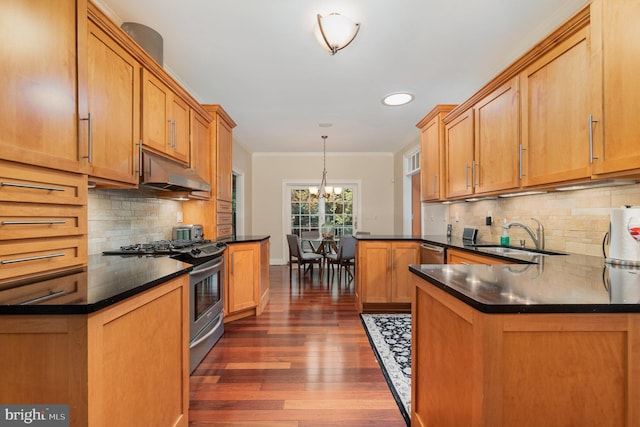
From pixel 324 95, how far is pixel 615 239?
9.52 ft

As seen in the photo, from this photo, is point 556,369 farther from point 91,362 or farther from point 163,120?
point 163,120

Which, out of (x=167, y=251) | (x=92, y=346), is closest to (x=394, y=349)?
(x=167, y=251)

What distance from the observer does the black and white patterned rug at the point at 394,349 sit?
5.89 ft

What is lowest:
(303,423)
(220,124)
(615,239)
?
(303,423)

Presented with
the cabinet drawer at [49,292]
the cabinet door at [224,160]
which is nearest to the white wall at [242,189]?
the cabinet door at [224,160]

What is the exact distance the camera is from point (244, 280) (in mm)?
3064

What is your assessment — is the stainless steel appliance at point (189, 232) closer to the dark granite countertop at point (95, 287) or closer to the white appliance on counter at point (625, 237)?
the dark granite countertop at point (95, 287)

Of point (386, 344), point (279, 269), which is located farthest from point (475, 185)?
point (279, 269)

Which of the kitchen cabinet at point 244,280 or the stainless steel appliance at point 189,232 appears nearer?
the stainless steel appliance at point 189,232

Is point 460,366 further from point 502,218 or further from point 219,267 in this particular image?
point 502,218

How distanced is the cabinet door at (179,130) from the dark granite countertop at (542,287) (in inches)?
84.8

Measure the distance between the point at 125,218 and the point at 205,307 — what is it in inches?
37.4

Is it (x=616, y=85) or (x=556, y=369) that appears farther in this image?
(x=616, y=85)

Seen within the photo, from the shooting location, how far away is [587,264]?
1521 millimetres
